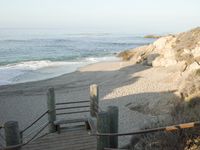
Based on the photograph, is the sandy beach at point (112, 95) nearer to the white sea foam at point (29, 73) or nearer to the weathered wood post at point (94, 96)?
the weathered wood post at point (94, 96)

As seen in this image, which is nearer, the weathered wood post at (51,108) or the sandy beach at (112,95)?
the weathered wood post at (51,108)

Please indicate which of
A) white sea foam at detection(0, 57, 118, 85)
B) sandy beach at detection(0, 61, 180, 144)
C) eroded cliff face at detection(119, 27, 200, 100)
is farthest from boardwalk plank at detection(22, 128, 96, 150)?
white sea foam at detection(0, 57, 118, 85)

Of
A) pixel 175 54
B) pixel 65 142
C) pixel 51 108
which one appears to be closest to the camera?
pixel 65 142

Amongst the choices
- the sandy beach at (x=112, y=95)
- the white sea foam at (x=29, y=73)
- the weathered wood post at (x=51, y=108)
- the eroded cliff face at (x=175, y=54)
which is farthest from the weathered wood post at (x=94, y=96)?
the white sea foam at (x=29, y=73)

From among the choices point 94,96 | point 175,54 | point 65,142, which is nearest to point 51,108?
point 94,96

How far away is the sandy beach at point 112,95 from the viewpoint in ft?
41.0

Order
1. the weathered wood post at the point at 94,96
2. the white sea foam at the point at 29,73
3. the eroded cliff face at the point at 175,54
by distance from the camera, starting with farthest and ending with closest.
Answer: the white sea foam at the point at 29,73, the eroded cliff face at the point at 175,54, the weathered wood post at the point at 94,96

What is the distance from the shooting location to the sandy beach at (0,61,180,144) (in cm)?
1251

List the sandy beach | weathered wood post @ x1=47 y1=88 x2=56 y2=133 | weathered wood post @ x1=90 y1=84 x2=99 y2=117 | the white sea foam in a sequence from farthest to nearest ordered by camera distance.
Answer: the white sea foam < the sandy beach < weathered wood post @ x1=90 y1=84 x2=99 y2=117 < weathered wood post @ x1=47 y1=88 x2=56 y2=133

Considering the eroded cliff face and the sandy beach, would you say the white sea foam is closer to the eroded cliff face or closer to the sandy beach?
the sandy beach

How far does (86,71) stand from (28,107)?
12.7m

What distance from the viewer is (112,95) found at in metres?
17.1

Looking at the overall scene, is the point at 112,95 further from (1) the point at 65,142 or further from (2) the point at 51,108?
(1) the point at 65,142

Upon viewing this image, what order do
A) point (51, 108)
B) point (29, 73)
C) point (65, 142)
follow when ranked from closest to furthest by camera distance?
1. point (65, 142)
2. point (51, 108)
3. point (29, 73)
